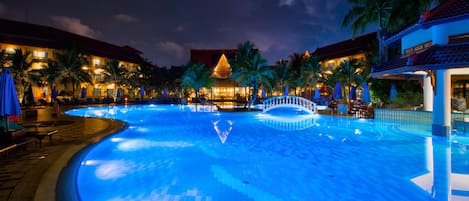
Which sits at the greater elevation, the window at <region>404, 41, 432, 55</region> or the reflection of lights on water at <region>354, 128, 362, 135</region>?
the window at <region>404, 41, 432, 55</region>

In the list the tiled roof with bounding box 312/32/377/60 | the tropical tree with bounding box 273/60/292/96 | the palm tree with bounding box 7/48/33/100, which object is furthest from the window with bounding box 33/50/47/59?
the tiled roof with bounding box 312/32/377/60

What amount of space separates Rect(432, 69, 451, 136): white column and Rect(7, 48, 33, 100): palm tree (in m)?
32.7

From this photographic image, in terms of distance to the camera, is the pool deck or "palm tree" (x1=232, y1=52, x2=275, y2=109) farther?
"palm tree" (x1=232, y1=52, x2=275, y2=109)

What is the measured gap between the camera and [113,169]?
6.88 meters

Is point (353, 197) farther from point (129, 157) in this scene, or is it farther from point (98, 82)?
point (98, 82)

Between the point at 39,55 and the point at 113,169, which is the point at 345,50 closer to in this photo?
the point at 113,169

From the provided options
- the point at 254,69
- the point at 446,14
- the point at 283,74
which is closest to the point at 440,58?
the point at 446,14

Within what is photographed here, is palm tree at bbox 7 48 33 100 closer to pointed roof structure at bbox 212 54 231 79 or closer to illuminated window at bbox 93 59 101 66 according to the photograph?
illuminated window at bbox 93 59 101 66

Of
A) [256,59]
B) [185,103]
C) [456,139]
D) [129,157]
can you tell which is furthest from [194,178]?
[185,103]

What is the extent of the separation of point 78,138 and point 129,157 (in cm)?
238

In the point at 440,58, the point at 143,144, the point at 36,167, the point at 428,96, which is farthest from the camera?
the point at 428,96

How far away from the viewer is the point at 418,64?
9953 millimetres

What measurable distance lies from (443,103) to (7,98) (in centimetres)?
1469

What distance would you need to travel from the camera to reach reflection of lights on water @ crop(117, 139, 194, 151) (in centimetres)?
920
